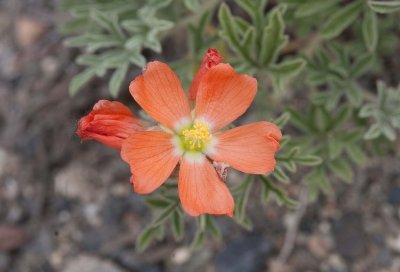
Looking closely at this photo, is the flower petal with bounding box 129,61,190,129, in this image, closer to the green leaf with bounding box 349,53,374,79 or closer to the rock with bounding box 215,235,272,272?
the green leaf with bounding box 349,53,374,79

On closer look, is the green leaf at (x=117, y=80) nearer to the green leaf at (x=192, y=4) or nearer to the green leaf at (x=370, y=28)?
the green leaf at (x=192, y=4)

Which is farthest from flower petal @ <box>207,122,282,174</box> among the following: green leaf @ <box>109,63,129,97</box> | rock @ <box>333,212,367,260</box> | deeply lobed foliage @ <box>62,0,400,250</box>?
rock @ <box>333,212,367,260</box>

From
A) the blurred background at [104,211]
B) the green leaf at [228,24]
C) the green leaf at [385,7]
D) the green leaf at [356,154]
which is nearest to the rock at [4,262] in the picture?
the blurred background at [104,211]

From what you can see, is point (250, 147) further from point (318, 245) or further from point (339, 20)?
point (318, 245)

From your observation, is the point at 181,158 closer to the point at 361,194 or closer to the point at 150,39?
the point at 150,39

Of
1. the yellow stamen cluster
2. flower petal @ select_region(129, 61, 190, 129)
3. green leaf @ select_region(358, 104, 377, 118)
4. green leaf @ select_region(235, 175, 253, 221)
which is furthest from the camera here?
green leaf @ select_region(358, 104, 377, 118)

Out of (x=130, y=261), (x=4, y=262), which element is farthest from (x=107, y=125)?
(x=4, y=262)

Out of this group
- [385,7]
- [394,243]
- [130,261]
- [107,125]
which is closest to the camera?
[107,125]
